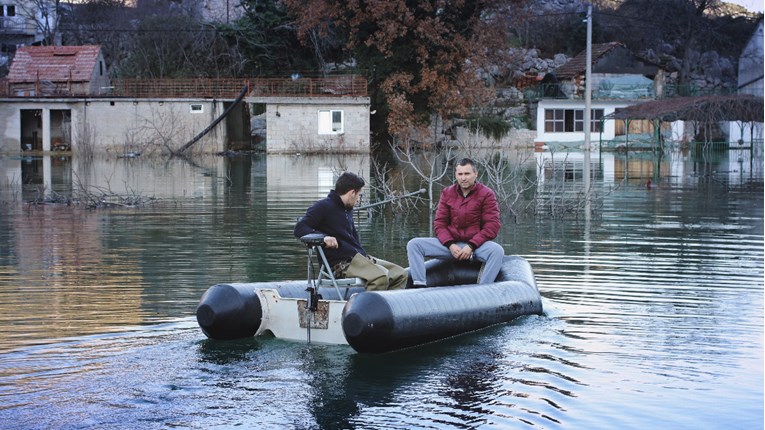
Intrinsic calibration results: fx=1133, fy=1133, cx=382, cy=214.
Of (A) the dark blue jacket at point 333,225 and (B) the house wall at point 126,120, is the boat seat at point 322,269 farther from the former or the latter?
(B) the house wall at point 126,120

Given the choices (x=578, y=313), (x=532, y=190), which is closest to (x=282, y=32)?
(x=532, y=190)

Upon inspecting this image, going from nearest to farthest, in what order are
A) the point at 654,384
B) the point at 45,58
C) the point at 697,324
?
1. the point at 654,384
2. the point at 697,324
3. the point at 45,58

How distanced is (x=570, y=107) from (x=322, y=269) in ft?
186

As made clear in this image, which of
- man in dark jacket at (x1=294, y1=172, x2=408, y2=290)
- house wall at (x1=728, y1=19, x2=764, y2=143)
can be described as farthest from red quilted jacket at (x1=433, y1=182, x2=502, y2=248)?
house wall at (x1=728, y1=19, x2=764, y2=143)

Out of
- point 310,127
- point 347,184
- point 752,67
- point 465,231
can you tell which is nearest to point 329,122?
point 310,127

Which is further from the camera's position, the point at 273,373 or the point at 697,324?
→ the point at 697,324

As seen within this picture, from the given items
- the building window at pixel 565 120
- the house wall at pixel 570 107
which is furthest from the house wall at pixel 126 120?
the building window at pixel 565 120

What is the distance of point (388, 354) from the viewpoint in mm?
9984

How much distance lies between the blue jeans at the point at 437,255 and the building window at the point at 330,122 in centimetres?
4257

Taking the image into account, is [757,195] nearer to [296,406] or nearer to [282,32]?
[296,406]

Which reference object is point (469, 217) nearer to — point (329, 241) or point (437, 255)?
point (437, 255)

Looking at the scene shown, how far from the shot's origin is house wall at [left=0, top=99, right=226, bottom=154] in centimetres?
5400

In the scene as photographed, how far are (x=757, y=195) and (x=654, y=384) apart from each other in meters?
20.1

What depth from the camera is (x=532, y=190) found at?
28.4 metres
